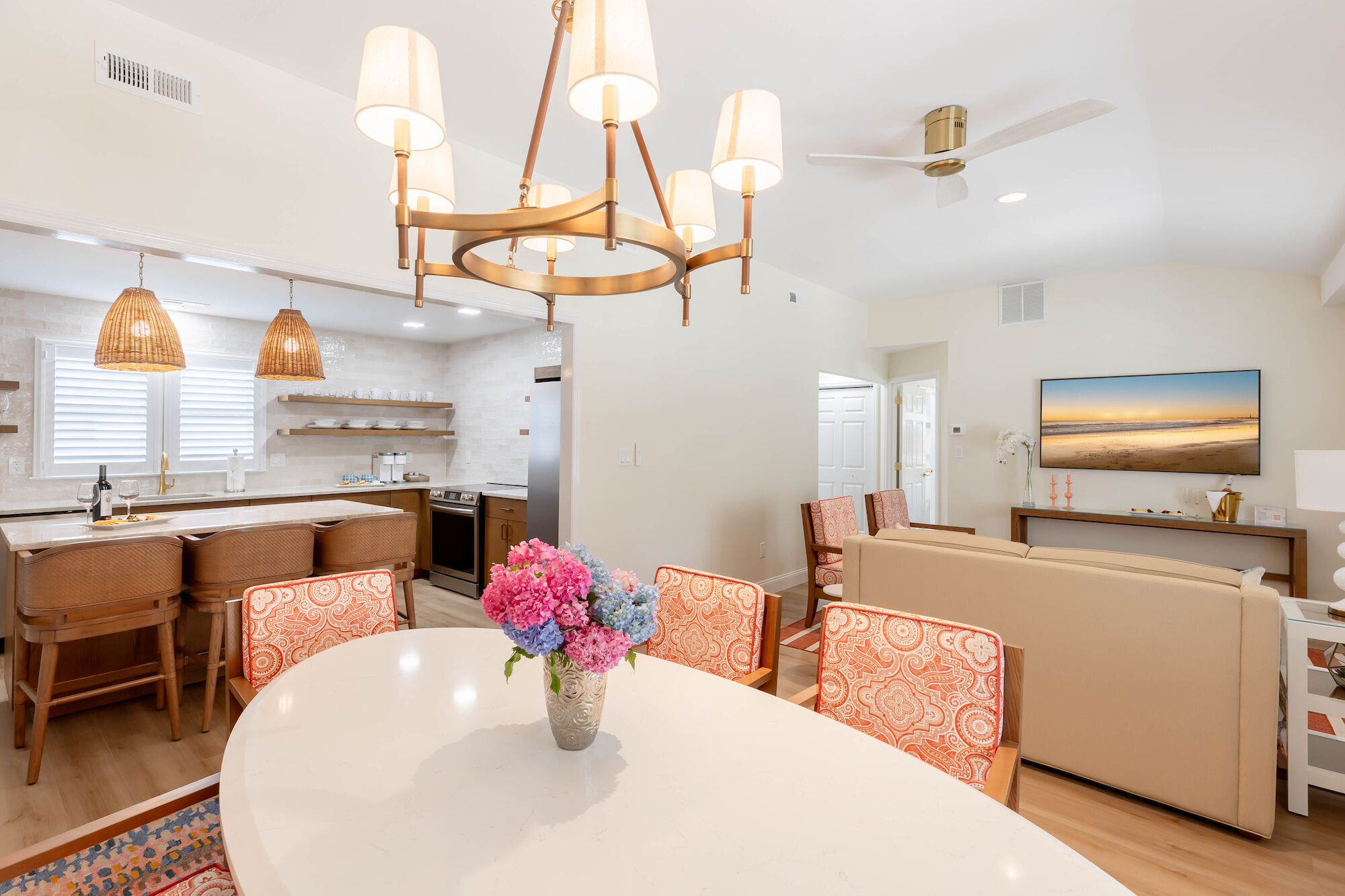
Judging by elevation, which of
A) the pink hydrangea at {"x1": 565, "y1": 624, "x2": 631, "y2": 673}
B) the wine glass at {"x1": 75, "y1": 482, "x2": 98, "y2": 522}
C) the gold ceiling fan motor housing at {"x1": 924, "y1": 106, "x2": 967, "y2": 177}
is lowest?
the pink hydrangea at {"x1": 565, "y1": 624, "x2": 631, "y2": 673}

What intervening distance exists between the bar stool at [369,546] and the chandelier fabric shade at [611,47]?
267cm

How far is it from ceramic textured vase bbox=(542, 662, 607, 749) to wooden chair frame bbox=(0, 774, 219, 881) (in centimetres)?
64

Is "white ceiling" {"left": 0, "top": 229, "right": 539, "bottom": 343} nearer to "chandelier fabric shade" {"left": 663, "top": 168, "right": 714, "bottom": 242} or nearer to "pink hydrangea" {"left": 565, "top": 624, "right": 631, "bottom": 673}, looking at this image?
"chandelier fabric shade" {"left": 663, "top": 168, "right": 714, "bottom": 242}

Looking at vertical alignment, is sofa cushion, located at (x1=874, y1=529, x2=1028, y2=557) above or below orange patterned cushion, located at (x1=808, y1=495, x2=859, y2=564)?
above

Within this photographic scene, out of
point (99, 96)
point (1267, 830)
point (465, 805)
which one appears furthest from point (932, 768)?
point (99, 96)

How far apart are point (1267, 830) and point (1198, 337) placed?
399 cm

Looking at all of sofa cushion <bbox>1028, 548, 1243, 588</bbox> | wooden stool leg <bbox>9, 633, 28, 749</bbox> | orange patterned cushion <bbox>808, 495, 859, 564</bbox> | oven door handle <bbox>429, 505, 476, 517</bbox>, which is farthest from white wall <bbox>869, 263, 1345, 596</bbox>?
wooden stool leg <bbox>9, 633, 28, 749</bbox>

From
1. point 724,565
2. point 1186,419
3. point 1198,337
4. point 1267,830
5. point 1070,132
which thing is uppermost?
point 1070,132

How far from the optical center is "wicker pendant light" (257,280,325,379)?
379cm

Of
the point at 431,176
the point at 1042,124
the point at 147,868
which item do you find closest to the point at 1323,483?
the point at 1042,124

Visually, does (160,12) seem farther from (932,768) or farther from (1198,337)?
(1198,337)

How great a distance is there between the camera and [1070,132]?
2850mm

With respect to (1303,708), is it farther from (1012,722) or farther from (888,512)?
(888,512)

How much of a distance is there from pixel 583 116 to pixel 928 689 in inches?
55.4
